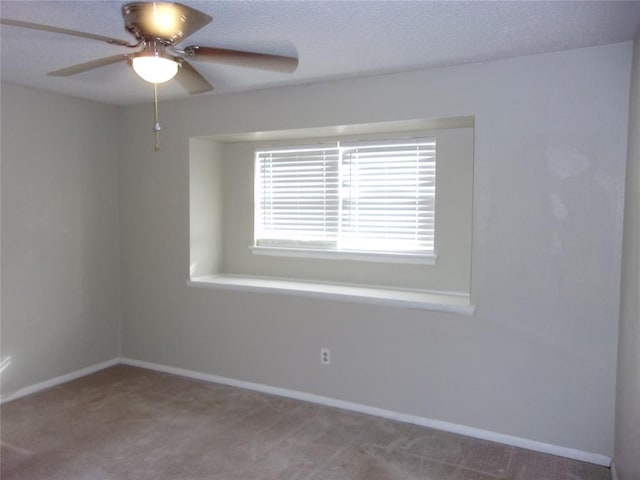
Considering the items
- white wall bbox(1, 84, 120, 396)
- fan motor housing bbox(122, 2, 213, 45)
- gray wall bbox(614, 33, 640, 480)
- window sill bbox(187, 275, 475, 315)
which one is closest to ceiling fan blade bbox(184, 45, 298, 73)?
fan motor housing bbox(122, 2, 213, 45)

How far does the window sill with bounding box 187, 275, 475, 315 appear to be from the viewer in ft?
10.7

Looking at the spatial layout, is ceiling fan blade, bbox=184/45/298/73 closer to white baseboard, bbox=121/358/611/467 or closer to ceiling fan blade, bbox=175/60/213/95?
ceiling fan blade, bbox=175/60/213/95

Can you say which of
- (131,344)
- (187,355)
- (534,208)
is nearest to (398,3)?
(534,208)

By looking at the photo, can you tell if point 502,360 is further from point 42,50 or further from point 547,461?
point 42,50

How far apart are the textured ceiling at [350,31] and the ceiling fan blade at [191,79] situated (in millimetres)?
238

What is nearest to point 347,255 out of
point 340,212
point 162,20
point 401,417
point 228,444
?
point 340,212

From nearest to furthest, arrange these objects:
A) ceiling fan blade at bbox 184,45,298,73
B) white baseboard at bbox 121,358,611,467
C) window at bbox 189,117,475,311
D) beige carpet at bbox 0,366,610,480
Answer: ceiling fan blade at bbox 184,45,298,73 → beige carpet at bbox 0,366,610,480 → white baseboard at bbox 121,358,611,467 → window at bbox 189,117,475,311

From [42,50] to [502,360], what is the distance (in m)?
3.23

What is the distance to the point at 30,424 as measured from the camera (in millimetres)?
3307

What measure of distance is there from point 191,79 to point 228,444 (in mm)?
2112

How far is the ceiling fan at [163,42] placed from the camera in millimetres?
1905

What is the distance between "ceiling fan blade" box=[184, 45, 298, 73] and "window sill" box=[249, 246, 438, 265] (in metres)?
1.88

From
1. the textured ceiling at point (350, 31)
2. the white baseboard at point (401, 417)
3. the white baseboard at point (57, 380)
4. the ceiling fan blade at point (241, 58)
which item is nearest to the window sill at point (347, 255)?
the white baseboard at point (401, 417)

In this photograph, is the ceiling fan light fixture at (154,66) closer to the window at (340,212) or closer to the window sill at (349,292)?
the window at (340,212)
